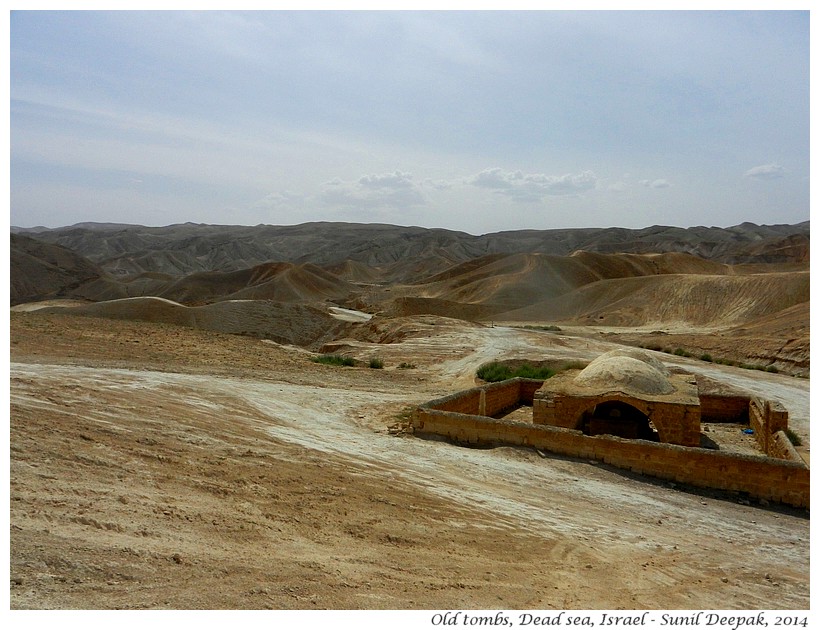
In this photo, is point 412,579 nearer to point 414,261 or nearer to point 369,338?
point 369,338

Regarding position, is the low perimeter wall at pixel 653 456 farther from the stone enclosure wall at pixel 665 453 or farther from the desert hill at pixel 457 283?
the desert hill at pixel 457 283

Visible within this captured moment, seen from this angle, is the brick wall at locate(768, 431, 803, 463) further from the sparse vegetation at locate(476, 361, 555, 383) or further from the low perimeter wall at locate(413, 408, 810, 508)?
the sparse vegetation at locate(476, 361, 555, 383)

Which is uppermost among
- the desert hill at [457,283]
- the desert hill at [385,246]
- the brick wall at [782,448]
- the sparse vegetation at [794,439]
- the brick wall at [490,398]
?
the desert hill at [385,246]

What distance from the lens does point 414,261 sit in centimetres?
9044

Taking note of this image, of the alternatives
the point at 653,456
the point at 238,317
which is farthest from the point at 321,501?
the point at 238,317

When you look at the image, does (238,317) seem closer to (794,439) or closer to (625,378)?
(625,378)

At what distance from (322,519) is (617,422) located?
8.44 meters

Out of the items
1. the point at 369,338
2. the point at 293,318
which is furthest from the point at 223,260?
the point at 369,338

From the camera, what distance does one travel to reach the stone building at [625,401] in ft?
34.3

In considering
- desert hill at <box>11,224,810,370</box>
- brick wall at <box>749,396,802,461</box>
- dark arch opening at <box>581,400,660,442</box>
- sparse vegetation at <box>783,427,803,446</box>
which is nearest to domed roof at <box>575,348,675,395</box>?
dark arch opening at <box>581,400,660,442</box>

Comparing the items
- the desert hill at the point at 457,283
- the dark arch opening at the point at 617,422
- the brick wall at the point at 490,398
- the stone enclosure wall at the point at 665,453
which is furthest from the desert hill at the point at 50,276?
the dark arch opening at the point at 617,422

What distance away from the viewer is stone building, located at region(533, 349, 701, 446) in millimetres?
10469

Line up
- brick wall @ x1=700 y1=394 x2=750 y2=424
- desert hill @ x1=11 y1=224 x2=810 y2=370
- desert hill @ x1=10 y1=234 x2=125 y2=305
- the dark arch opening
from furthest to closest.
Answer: desert hill @ x1=10 y1=234 x2=125 y2=305, desert hill @ x1=11 y1=224 x2=810 y2=370, brick wall @ x1=700 y1=394 x2=750 y2=424, the dark arch opening

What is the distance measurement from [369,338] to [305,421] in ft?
65.1
